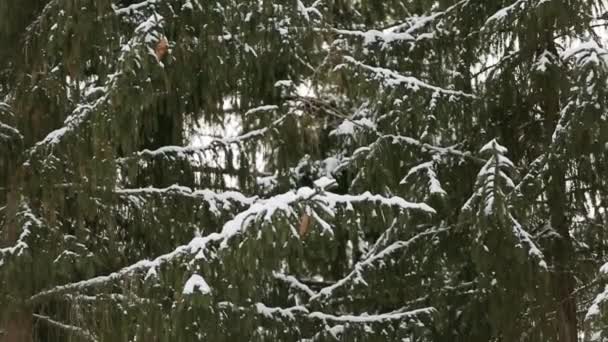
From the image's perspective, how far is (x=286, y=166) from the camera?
247 inches

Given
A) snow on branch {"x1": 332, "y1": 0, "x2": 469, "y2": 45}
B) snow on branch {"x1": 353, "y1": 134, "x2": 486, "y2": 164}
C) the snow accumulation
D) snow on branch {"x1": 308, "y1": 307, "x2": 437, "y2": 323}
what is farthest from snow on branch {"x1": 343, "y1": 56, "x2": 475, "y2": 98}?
the snow accumulation

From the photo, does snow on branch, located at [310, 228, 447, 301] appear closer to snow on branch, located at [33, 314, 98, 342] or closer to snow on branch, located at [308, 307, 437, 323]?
snow on branch, located at [308, 307, 437, 323]

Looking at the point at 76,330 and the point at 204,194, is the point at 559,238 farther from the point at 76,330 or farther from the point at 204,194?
the point at 76,330

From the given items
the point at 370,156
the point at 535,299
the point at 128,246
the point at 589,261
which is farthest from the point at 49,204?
the point at 589,261

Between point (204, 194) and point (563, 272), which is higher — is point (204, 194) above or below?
above

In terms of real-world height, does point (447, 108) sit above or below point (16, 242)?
above

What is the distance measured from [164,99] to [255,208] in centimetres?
178

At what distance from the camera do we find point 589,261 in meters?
5.58

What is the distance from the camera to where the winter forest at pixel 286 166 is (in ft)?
15.9

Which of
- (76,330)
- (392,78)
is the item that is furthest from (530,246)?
(76,330)

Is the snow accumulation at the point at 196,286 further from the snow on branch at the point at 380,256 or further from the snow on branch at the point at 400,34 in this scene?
the snow on branch at the point at 400,34

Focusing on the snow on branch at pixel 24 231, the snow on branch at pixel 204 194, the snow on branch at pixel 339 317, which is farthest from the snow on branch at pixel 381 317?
the snow on branch at pixel 24 231

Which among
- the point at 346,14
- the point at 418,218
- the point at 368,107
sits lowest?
the point at 418,218

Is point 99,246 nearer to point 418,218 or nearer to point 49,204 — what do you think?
point 49,204
